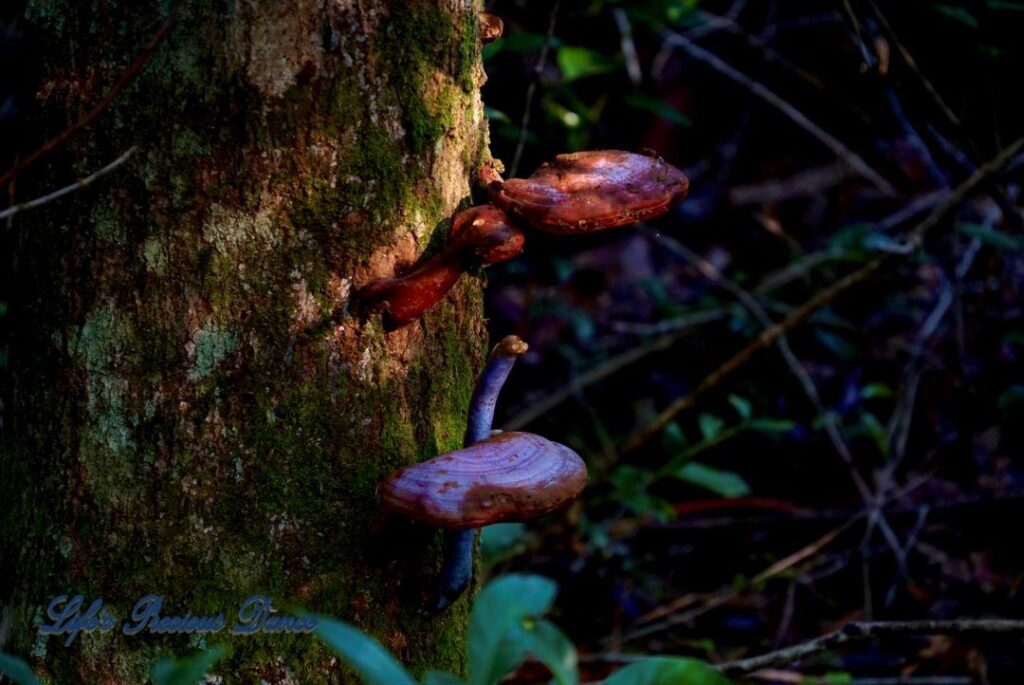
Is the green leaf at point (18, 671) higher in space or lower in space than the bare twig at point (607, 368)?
higher

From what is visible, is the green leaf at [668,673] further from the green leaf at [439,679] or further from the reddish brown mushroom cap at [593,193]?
the reddish brown mushroom cap at [593,193]

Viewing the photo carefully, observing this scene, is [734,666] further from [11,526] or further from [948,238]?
[948,238]

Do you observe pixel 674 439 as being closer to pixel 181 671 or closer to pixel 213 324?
pixel 213 324

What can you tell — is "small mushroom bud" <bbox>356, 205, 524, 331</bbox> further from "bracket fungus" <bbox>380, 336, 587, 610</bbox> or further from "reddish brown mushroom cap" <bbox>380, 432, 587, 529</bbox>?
"reddish brown mushroom cap" <bbox>380, 432, 587, 529</bbox>

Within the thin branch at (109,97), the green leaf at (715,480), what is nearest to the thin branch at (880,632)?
the green leaf at (715,480)

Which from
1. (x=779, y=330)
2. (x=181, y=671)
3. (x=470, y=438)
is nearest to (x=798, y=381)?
(x=779, y=330)

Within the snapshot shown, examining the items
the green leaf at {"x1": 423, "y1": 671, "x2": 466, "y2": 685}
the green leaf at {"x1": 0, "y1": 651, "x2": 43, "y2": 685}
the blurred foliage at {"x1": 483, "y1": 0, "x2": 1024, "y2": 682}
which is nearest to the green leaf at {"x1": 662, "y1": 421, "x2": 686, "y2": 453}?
the blurred foliage at {"x1": 483, "y1": 0, "x2": 1024, "y2": 682}
